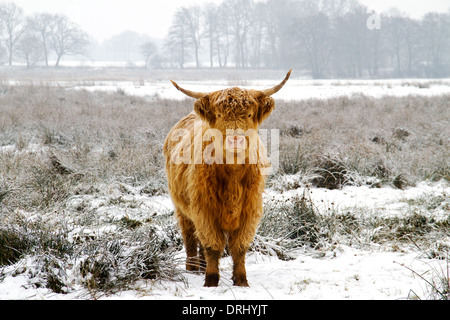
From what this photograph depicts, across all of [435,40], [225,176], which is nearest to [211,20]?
[225,176]

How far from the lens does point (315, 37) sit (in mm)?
31891

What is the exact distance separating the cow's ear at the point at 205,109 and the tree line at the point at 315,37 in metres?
24.3

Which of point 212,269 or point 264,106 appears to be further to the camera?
point 212,269

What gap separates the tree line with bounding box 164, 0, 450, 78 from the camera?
28031mm

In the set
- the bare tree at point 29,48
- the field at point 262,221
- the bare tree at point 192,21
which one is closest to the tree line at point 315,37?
the bare tree at point 192,21

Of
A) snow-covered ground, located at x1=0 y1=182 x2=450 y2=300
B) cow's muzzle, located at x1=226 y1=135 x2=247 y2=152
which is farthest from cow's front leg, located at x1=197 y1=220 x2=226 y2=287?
cow's muzzle, located at x1=226 y1=135 x2=247 y2=152

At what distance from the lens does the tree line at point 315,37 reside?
2803 centimetres

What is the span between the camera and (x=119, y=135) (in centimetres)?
848

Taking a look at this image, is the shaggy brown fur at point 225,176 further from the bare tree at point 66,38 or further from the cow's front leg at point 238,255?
the bare tree at point 66,38

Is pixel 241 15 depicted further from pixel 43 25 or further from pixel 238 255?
pixel 43 25

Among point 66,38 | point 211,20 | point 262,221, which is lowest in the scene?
point 262,221

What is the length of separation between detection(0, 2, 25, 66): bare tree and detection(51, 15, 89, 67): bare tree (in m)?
6.35

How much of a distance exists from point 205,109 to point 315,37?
3230 cm
